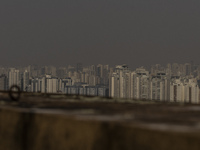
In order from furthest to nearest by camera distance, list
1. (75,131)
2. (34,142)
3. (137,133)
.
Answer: (34,142), (75,131), (137,133)

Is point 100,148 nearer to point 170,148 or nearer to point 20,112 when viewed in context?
point 170,148

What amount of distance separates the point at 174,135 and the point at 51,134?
1731 mm

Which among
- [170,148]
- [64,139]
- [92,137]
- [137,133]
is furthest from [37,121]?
[170,148]

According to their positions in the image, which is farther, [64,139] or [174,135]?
[64,139]

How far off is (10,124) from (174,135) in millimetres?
2733

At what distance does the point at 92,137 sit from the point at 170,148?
3.26 ft

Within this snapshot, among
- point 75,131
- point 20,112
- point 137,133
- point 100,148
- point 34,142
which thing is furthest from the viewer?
point 20,112

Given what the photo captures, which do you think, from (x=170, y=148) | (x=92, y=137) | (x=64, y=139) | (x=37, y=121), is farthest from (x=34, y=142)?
(x=170, y=148)

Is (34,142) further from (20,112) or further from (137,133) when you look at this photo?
(137,133)

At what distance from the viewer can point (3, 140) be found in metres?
6.48

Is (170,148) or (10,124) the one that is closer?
(170,148)

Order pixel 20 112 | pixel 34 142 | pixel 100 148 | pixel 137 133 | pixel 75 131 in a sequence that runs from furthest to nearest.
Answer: pixel 20 112
pixel 34 142
pixel 75 131
pixel 100 148
pixel 137 133

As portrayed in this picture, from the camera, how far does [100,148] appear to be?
4.95m

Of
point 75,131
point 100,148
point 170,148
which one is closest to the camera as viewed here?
point 170,148
